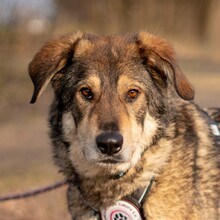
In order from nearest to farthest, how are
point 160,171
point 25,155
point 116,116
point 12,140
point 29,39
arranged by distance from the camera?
1. point 116,116
2. point 160,171
3. point 25,155
4. point 12,140
5. point 29,39

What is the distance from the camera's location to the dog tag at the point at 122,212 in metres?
4.55

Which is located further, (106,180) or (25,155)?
(25,155)

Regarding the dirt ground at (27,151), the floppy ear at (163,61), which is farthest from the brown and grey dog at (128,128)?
the dirt ground at (27,151)

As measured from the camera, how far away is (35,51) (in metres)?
22.0

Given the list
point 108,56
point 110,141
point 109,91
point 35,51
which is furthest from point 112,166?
point 35,51

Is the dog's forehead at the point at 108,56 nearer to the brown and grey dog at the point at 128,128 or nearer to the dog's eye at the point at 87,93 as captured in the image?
the brown and grey dog at the point at 128,128

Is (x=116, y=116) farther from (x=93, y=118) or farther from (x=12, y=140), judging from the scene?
(x=12, y=140)

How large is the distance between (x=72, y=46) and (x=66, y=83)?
34cm

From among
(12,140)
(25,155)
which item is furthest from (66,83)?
(12,140)

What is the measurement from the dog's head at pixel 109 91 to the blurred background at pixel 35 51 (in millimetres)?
693

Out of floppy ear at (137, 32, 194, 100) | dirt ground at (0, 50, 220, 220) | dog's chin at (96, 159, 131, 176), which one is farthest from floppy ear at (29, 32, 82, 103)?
dirt ground at (0, 50, 220, 220)

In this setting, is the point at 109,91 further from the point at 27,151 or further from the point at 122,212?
the point at 27,151

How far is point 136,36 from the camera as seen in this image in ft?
16.5

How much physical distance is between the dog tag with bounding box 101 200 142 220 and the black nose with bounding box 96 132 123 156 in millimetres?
513
